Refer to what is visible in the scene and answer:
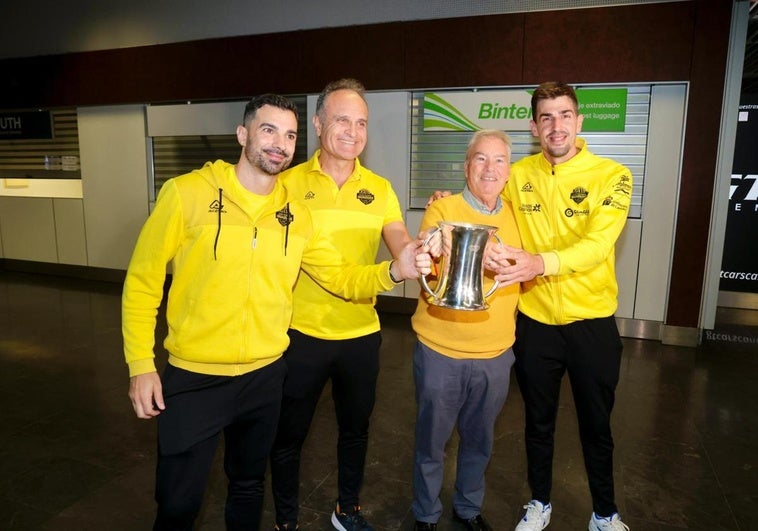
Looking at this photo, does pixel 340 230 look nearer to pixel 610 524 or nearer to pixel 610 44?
pixel 610 524

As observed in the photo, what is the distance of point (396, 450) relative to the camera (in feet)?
10.1

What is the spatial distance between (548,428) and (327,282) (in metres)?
1.16

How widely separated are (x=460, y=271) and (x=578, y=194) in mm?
720

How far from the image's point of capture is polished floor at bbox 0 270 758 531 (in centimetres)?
248

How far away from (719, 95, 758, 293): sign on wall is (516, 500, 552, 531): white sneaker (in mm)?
5137

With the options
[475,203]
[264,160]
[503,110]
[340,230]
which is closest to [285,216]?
[264,160]

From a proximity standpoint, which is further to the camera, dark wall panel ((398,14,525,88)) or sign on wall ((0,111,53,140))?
sign on wall ((0,111,53,140))

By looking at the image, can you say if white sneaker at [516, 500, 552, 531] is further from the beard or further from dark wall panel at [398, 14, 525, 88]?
dark wall panel at [398, 14, 525, 88]

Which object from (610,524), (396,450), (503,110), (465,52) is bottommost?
(396,450)

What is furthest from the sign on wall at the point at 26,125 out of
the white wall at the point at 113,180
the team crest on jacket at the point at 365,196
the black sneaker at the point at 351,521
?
the black sneaker at the point at 351,521

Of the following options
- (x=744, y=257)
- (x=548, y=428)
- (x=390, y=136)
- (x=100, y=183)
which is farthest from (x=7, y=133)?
(x=744, y=257)

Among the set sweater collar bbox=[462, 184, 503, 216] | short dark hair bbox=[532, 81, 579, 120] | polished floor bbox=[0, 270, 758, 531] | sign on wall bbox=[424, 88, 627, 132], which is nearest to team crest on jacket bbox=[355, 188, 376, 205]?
sweater collar bbox=[462, 184, 503, 216]

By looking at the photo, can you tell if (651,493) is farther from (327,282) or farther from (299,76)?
(299,76)

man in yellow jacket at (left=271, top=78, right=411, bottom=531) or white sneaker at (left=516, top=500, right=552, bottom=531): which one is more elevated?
man in yellow jacket at (left=271, top=78, right=411, bottom=531)
